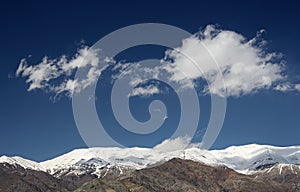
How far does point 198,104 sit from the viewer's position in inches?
2670

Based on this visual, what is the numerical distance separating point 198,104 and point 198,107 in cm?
57

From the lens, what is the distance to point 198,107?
6744cm
